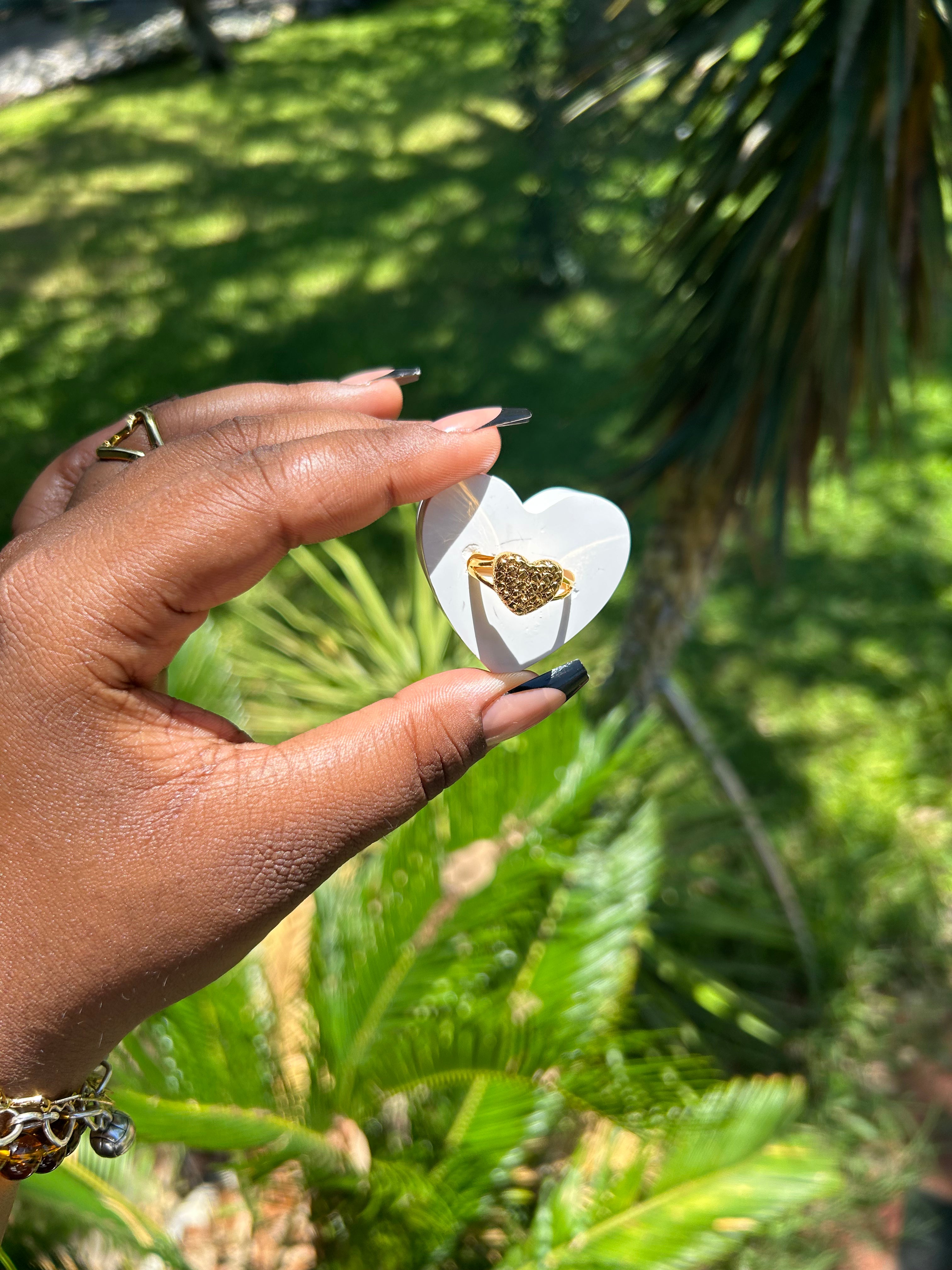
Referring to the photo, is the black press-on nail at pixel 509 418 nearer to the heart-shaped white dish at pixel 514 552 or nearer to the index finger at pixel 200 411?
the heart-shaped white dish at pixel 514 552

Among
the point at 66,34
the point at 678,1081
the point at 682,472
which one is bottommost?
the point at 678,1081

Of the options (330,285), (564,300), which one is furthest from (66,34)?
(564,300)

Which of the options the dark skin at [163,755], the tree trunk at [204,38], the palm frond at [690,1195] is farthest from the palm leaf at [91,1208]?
the tree trunk at [204,38]

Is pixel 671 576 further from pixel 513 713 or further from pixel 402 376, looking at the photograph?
pixel 513 713

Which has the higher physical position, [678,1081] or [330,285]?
[330,285]

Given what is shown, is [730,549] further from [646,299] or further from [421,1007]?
[421,1007]

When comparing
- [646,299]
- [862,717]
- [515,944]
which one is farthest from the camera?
[646,299]

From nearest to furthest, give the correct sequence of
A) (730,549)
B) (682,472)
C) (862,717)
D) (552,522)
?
(552,522), (682,472), (862,717), (730,549)
